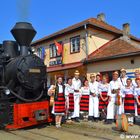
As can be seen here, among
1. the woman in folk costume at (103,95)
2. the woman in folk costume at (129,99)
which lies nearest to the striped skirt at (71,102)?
the woman in folk costume at (103,95)

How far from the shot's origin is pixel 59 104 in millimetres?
9984

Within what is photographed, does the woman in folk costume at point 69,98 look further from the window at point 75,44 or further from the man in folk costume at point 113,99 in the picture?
the window at point 75,44

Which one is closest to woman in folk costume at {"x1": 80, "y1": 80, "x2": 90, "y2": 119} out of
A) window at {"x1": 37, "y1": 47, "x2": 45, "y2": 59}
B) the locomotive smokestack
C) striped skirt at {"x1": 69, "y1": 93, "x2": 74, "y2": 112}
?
striped skirt at {"x1": 69, "y1": 93, "x2": 74, "y2": 112}

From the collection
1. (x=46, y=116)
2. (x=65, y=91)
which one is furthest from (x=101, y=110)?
(x=46, y=116)

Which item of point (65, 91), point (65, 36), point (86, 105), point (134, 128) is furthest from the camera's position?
point (65, 36)

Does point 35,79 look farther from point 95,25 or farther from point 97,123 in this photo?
point 95,25

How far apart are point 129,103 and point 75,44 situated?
15.4 metres

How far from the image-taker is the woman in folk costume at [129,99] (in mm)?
9548

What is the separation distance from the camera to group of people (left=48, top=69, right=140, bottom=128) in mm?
9617

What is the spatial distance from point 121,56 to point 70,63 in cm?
670

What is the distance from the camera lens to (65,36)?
25453mm

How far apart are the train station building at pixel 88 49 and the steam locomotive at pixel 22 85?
9.66 m

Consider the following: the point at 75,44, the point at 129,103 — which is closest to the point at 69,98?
the point at 129,103

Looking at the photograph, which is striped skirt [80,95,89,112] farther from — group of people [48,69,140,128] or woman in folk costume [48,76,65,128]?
woman in folk costume [48,76,65,128]
